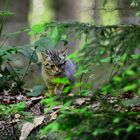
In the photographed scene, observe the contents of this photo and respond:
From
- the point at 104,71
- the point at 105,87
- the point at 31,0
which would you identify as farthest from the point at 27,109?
the point at 31,0

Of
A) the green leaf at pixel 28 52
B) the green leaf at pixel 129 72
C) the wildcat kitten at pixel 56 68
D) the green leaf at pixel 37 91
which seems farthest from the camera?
the green leaf at pixel 28 52

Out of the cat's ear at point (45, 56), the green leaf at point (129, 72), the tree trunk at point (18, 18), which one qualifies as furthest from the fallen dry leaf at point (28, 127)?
the tree trunk at point (18, 18)

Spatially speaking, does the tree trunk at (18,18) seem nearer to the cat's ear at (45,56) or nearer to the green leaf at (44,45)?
the green leaf at (44,45)

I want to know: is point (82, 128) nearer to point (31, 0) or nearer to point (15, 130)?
Result: point (15, 130)

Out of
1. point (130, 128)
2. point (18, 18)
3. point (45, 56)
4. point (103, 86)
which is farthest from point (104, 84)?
point (18, 18)

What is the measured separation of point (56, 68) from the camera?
5957 millimetres

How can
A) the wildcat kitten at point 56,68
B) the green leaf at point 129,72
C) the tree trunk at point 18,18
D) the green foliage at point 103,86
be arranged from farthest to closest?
the tree trunk at point 18,18 < the wildcat kitten at point 56,68 < the green foliage at point 103,86 < the green leaf at point 129,72

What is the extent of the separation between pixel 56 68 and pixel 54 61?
83 millimetres

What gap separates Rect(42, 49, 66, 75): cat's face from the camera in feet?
19.6

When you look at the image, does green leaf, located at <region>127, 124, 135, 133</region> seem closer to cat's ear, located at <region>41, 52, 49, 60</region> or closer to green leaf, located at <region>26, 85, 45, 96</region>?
cat's ear, located at <region>41, 52, 49, 60</region>

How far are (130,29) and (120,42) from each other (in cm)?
12

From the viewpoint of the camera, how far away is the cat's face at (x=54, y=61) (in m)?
5.96

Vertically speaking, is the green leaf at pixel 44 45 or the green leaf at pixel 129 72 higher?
the green leaf at pixel 129 72

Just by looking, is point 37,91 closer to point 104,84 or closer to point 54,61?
point 54,61
